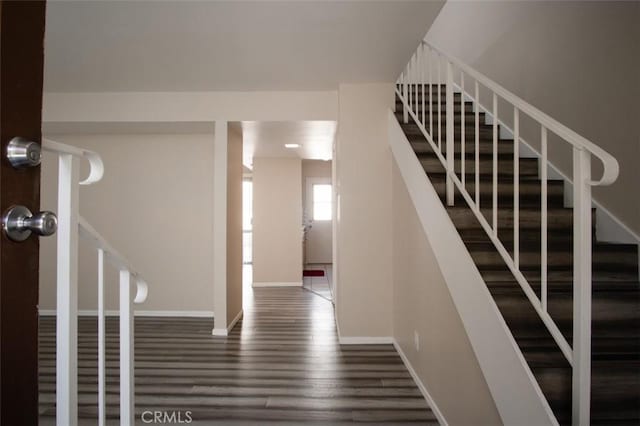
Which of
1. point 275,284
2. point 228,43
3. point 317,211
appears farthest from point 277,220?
point 228,43

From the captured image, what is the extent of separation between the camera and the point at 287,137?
4566mm

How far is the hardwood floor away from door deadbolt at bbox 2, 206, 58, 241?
74.8 inches

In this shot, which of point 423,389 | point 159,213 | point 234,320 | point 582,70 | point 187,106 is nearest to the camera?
point 423,389

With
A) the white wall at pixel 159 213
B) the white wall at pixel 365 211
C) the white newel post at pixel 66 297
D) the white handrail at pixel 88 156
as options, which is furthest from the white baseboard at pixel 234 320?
the white handrail at pixel 88 156

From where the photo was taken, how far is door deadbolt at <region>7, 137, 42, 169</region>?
23.5 inches

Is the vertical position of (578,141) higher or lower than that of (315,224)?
higher

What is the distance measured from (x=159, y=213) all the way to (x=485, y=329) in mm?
3958

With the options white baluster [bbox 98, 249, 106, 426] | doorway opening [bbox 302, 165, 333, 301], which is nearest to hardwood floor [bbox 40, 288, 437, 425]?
white baluster [bbox 98, 249, 106, 426]

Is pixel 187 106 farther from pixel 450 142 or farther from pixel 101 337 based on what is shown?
pixel 101 337

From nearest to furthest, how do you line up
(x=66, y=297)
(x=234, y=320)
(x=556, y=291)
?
1. (x=66, y=297)
2. (x=556, y=291)
3. (x=234, y=320)

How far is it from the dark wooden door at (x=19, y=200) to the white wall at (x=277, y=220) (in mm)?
5762

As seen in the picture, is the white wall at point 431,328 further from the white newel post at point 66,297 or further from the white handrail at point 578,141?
the white newel post at point 66,297

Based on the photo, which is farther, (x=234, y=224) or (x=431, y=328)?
(x=234, y=224)

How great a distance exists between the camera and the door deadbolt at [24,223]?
595 millimetres
